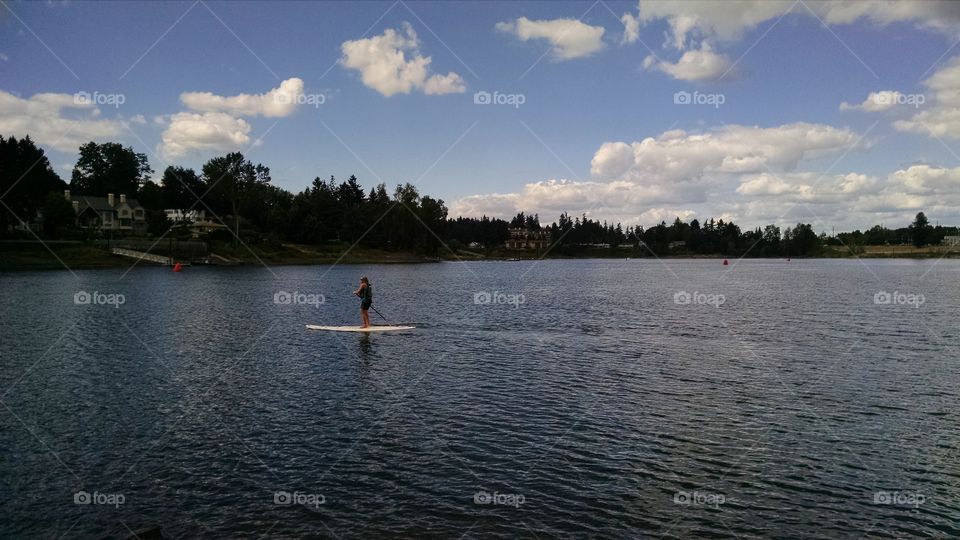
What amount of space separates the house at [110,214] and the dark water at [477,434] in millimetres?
146055

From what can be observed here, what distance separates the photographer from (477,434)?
22438 millimetres

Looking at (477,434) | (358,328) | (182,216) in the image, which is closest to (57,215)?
(182,216)

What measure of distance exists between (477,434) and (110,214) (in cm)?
19120

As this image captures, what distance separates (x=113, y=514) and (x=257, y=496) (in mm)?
3524

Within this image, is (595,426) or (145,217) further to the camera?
(145,217)

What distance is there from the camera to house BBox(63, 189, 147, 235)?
170500 millimetres

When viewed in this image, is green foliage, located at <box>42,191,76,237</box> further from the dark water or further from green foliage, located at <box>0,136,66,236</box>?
the dark water

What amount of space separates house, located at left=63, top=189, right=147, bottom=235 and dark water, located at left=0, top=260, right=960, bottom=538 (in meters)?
146

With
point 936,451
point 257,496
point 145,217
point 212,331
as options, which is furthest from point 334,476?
point 145,217

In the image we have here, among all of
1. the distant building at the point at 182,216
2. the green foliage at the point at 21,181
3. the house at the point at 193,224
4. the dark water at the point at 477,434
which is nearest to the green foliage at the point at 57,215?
the green foliage at the point at 21,181

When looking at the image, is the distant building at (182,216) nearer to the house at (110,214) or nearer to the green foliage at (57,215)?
Result: the house at (110,214)

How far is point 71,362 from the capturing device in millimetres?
35156

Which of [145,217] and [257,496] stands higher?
[145,217]

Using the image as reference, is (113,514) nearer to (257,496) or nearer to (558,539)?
(257,496)
